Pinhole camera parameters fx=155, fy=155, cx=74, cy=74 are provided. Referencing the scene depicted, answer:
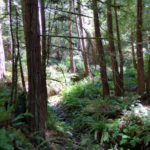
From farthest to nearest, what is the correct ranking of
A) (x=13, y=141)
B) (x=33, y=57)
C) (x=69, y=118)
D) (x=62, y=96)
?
(x=62, y=96) < (x=69, y=118) < (x=33, y=57) < (x=13, y=141)

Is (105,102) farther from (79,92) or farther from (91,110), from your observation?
(79,92)

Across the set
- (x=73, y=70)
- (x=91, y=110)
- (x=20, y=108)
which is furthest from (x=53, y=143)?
(x=73, y=70)

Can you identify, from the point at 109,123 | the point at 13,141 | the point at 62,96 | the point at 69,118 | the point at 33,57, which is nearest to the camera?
the point at 13,141

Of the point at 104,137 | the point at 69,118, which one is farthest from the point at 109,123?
the point at 69,118

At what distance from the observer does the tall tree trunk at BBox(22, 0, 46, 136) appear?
9.41 ft

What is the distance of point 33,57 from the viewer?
2.92 metres

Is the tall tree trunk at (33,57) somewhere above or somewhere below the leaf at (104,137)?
above

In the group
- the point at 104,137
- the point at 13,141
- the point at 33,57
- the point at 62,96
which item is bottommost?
the point at 104,137

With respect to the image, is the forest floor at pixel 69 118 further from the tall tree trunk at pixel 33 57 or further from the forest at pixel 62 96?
the tall tree trunk at pixel 33 57

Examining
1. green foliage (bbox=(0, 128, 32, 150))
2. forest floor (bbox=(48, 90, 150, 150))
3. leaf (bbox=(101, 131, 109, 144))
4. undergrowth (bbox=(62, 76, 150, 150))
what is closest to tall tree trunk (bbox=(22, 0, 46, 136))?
green foliage (bbox=(0, 128, 32, 150))

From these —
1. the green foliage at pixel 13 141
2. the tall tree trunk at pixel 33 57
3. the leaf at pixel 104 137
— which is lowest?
the leaf at pixel 104 137

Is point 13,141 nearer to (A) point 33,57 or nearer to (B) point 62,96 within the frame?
(A) point 33,57

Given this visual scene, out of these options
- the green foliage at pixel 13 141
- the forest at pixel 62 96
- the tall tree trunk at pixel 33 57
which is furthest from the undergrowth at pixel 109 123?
the green foliage at pixel 13 141

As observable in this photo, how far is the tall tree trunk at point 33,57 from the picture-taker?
2869 mm
